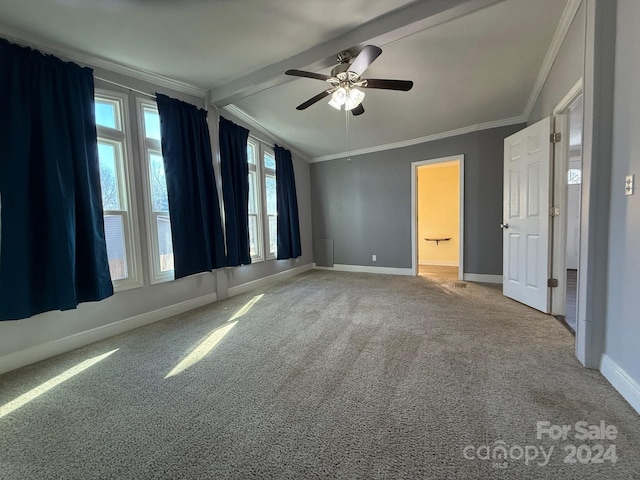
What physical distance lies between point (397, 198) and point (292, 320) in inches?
127

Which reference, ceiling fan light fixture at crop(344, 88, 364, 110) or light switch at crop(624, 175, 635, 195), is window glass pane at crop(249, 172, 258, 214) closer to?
ceiling fan light fixture at crop(344, 88, 364, 110)

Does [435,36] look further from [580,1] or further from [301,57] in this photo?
[301,57]

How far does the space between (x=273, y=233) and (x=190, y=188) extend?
1932 mm

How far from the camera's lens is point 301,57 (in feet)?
8.68

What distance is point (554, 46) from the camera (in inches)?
98.5

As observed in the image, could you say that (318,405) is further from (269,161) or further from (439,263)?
(439,263)

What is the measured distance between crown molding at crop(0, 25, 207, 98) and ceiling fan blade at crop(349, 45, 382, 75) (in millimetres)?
2190

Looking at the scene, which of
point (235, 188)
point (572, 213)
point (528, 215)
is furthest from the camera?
point (572, 213)

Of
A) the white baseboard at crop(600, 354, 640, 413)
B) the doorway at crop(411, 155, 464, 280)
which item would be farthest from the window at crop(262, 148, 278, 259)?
the white baseboard at crop(600, 354, 640, 413)

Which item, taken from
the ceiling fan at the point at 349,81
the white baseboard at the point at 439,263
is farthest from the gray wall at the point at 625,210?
the white baseboard at the point at 439,263

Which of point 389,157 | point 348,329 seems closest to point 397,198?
point 389,157

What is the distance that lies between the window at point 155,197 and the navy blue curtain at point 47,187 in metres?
0.51

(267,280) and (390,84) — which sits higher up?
(390,84)

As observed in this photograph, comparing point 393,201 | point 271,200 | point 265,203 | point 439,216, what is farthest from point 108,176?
point 439,216
